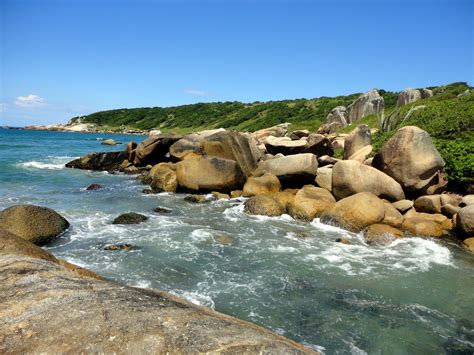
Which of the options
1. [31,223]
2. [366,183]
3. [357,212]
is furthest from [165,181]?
[357,212]

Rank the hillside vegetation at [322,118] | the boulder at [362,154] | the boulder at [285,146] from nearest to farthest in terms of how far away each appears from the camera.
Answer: the hillside vegetation at [322,118], the boulder at [362,154], the boulder at [285,146]

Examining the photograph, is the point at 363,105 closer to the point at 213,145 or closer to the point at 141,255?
the point at 213,145

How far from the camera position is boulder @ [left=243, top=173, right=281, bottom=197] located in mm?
19906

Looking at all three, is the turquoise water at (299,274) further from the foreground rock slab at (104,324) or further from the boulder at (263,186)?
the foreground rock slab at (104,324)

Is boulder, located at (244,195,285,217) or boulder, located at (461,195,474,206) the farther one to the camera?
boulder, located at (244,195,285,217)

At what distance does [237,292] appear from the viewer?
375 inches

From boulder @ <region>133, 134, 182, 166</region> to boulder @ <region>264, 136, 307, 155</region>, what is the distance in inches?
291

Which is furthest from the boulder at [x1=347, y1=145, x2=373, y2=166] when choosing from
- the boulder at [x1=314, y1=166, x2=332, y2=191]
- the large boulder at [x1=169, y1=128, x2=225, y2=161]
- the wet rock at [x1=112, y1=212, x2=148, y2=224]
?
the wet rock at [x1=112, y1=212, x2=148, y2=224]

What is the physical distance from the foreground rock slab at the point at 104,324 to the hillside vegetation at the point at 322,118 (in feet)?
55.1

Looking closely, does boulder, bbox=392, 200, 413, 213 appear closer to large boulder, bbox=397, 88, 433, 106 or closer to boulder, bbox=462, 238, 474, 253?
boulder, bbox=462, 238, 474, 253

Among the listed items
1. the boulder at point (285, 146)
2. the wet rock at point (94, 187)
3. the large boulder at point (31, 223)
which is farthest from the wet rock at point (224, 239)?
the boulder at point (285, 146)

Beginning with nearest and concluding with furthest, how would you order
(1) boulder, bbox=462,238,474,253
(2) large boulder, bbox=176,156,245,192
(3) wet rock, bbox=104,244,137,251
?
(3) wet rock, bbox=104,244,137,251 < (1) boulder, bbox=462,238,474,253 < (2) large boulder, bbox=176,156,245,192

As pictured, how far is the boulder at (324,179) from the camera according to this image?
18734mm

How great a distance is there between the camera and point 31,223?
12.5 m
